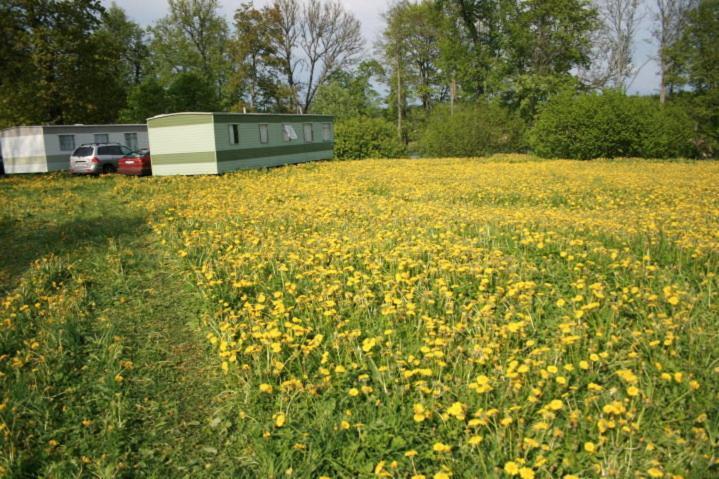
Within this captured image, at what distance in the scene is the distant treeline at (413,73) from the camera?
27359 mm

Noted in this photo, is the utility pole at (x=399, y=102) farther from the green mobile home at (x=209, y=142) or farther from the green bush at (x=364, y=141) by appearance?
the green mobile home at (x=209, y=142)

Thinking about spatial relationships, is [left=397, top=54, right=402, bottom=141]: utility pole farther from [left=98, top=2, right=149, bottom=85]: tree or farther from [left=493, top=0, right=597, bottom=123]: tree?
[left=98, top=2, right=149, bottom=85]: tree

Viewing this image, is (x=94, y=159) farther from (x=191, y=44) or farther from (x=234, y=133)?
(x=191, y=44)

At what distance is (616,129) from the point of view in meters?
25.4

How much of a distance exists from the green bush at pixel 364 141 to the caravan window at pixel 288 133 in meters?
6.86

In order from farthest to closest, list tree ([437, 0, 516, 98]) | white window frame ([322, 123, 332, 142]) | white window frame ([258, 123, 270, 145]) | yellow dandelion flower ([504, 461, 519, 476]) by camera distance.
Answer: tree ([437, 0, 516, 98]), white window frame ([322, 123, 332, 142]), white window frame ([258, 123, 270, 145]), yellow dandelion flower ([504, 461, 519, 476])

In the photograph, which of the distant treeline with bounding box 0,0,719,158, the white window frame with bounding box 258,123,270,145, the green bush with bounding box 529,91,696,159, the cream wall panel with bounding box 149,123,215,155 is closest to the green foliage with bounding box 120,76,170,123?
the distant treeline with bounding box 0,0,719,158

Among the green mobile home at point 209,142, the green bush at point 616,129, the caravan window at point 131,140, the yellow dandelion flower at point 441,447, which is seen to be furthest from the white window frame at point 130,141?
the yellow dandelion flower at point 441,447

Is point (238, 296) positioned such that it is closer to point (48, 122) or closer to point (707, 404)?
point (707, 404)

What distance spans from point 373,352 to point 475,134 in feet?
96.5

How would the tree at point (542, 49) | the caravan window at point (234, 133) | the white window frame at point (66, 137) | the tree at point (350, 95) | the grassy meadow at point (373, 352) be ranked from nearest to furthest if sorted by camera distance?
the grassy meadow at point (373, 352) < the caravan window at point (234, 133) < the white window frame at point (66, 137) < the tree at point (542, 49) < the tree at point (350, 95)

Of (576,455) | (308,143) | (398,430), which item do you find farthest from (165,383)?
(308,143)

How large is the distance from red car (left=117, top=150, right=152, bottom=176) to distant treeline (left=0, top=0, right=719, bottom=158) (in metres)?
10.3

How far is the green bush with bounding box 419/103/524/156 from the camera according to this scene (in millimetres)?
31828
